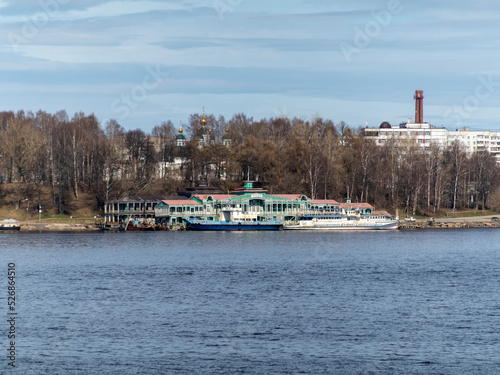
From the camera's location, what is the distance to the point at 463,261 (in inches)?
2509

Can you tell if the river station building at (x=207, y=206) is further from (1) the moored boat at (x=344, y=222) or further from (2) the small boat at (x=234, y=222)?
(1) the moored boat at (x=344, y=222)

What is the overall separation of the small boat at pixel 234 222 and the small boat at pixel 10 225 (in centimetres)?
2296

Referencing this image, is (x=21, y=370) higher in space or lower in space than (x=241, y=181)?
lower

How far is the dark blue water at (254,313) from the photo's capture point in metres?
28.9

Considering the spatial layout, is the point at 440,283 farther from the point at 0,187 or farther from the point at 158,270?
the point at 0,187

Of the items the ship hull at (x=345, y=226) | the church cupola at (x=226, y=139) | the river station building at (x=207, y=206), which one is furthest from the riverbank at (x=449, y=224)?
the church cupola at (x=226, y=139)

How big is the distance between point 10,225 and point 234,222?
30.1m

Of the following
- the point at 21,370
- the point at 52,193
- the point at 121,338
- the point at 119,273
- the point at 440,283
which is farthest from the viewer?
the point at 52,193

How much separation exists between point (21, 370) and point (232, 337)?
28.6ft

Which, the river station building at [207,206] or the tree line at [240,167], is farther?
the tree line at [240,167]

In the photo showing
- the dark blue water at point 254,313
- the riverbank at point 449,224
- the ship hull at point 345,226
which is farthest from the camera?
the riverbank at point 449,224

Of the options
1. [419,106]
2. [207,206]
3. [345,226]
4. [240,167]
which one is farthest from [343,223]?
[419,106]

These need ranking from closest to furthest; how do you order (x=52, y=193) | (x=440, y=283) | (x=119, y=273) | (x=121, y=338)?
(x=121, y=338), (x=440, y=283), (x=119, y=273), (x=52, y=193)

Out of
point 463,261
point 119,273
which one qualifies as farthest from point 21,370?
point 463,261
